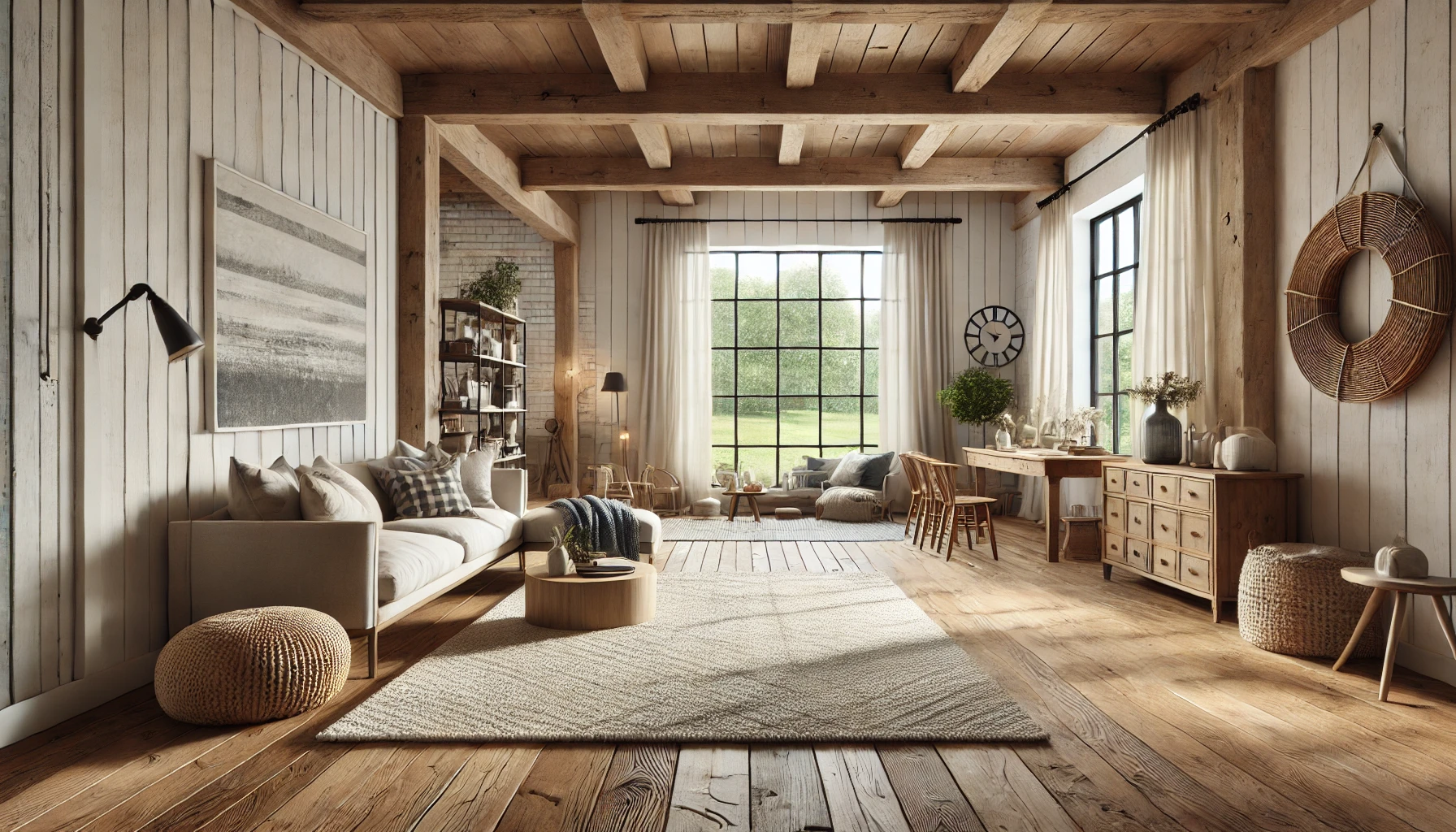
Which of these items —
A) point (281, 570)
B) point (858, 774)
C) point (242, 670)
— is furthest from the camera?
point (281, 570)

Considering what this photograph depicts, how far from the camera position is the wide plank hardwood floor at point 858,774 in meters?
2.29

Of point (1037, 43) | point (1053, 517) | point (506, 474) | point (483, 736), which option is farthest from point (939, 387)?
point (483, 736)

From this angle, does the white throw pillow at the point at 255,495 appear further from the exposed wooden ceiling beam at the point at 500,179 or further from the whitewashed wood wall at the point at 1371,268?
the whitewashed wood wall at the point at 1371,268

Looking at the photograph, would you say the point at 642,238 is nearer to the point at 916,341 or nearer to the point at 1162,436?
the point at 916,341

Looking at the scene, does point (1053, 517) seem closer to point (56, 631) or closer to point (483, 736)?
point (483, 736)

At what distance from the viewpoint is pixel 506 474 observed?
580 cm

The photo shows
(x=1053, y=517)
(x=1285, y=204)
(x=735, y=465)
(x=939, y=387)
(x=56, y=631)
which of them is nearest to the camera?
(x=56, y=631)

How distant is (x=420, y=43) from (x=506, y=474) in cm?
270

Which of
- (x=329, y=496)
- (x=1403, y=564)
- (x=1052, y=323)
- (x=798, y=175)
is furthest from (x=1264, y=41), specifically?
(x=329, y=496)

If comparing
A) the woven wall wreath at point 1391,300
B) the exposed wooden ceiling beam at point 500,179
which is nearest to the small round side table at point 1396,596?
the woven wall wreath at point 1391,300

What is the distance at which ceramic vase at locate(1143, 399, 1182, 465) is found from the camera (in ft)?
17.5

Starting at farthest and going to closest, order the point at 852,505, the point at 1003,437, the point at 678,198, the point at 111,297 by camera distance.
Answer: the point at 678,198, the point at 852,505, the point at 1003,437, the point at 111,297

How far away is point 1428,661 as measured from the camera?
3680 mm

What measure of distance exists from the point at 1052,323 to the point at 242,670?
7.40 meters
